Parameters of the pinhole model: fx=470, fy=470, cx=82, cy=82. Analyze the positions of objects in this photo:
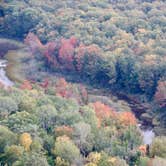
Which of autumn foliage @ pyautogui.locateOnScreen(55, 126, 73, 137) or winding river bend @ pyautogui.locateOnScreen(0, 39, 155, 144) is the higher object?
autumn foliage @ pyautogui.locateOnScreen(55, 126, 73, 137)

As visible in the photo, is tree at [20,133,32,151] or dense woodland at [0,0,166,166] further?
dense woodland at [0,0,166,166]

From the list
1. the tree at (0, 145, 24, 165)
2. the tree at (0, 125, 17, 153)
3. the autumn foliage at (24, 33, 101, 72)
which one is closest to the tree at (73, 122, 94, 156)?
the tree at (0, 125, 17, 153)

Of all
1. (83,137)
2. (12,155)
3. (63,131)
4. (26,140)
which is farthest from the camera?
(83,137)

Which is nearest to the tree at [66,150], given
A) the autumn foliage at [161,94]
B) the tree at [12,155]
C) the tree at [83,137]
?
the tree at [83,137]

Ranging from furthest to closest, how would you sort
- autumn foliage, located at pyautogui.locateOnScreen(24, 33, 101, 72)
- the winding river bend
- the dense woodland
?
autumn foliage, located at pyautogui.locateOnScreen(24, 33, 101, 72)
the winding river bend
the dense woodland

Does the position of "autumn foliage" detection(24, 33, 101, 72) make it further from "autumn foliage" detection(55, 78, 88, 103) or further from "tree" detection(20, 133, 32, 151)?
"tree" detection(20, 133, 32, 151)

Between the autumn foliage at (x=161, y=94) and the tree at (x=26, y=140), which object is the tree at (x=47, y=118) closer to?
the tree at (x=26, y=140)

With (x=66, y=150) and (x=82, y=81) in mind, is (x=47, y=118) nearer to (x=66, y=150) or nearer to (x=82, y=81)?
(x=66, y=150)

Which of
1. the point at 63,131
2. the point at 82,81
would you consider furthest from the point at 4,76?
the point at 63,131

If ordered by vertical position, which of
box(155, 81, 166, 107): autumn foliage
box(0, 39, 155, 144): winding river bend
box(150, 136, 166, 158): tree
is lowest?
box(0, 39, 155, 144): winding river bend

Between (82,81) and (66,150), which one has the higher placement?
(66,150)
